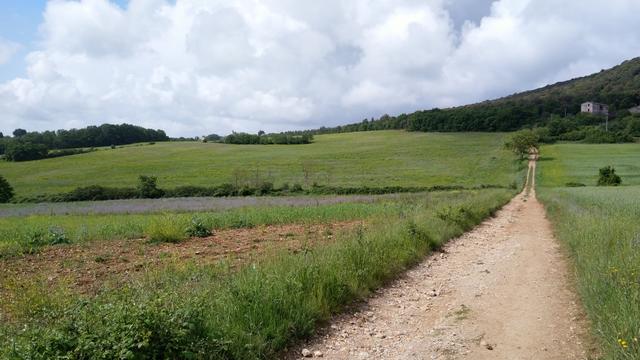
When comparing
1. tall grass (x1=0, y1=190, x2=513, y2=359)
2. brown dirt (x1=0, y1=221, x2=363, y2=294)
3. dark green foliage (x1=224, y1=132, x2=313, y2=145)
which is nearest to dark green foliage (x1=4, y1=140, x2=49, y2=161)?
dark green foliage (x1=224, y1=132, x2=313, y2=145)

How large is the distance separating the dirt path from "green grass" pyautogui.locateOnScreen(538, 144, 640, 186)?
59.0 meters

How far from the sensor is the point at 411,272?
35.6ft

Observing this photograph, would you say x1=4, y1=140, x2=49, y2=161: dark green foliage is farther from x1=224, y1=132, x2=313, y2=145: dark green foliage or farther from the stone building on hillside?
the stone building on hillside

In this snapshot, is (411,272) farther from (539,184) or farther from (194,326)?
(539,184)

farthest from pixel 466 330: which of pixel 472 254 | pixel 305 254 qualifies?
pixel 472 254

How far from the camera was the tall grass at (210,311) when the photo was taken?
472 cm

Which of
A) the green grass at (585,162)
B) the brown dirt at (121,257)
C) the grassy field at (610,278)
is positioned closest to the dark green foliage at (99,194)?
the brown dirt at (121,257)

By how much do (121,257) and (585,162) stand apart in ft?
280

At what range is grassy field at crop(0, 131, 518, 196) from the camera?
7425 cm

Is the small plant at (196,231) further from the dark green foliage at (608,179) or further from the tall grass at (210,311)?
the dark green foliage at (608,179)

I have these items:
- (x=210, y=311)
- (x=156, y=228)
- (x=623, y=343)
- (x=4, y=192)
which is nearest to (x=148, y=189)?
(x=4, y=192)

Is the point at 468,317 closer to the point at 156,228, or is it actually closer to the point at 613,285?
the point at 613,285

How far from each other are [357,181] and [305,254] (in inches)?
2430

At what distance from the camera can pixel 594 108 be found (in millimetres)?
144000
